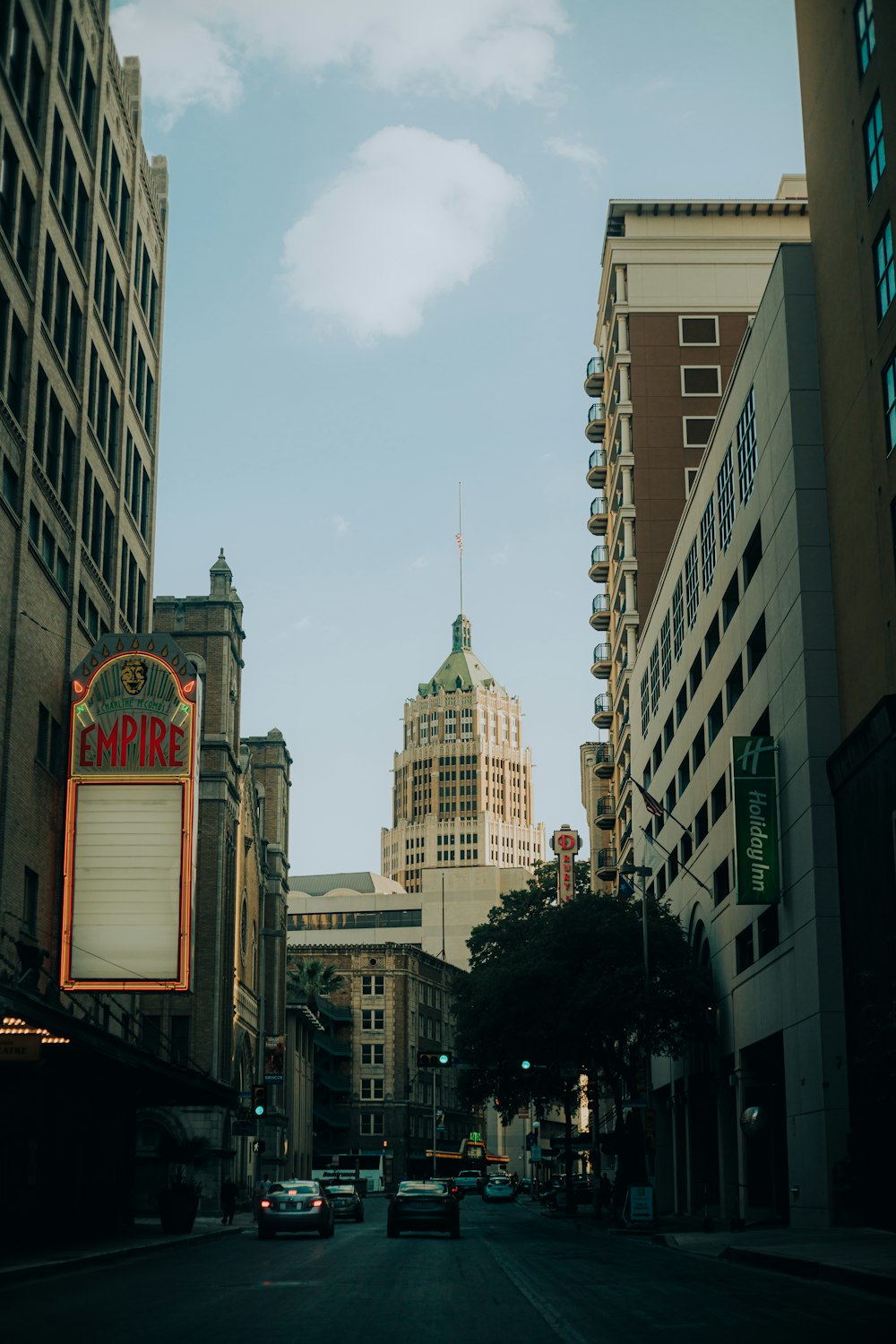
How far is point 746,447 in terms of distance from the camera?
46.9 metres

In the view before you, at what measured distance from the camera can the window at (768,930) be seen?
141 feet

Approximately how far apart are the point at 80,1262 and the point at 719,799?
31.4 metres

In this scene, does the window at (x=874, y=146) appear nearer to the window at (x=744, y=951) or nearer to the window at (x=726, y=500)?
the window at (x=726, y=500)

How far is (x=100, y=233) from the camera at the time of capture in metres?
47.2

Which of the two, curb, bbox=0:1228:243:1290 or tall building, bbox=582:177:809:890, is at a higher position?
tall building, bbox=582:177:809:890

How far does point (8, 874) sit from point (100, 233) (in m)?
21.4

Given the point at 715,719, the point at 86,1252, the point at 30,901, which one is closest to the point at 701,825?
the point at 715,719

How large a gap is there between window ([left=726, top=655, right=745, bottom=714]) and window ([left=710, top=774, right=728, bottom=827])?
2.88 meters

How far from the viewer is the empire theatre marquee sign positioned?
40750mm

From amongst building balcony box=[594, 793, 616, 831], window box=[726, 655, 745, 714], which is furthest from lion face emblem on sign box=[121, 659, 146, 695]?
building balcony box=[594, 793, 616, 831]

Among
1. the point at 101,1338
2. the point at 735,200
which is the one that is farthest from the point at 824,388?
the point at 735,200

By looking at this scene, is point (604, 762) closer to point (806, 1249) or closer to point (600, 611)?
point (600, 611)

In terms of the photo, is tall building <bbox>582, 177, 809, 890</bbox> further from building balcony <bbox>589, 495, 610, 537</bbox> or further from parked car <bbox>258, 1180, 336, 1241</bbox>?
parked car <bbox>258, 1180, 336, 1241</bbox>

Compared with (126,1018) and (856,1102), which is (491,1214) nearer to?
(126,1018)
